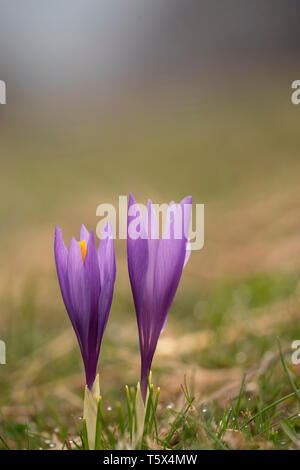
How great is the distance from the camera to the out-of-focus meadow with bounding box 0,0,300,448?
5.63ft

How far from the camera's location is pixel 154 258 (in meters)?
0.90

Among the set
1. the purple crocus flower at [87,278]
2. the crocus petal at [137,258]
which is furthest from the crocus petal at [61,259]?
the crocus petal at [137,258]

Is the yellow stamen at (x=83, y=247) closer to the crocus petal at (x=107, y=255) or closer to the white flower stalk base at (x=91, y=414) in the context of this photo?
the crocus petal at (x=107, y=255)

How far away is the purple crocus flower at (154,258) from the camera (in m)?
0.87

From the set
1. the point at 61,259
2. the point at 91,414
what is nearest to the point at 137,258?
the point at 61,259

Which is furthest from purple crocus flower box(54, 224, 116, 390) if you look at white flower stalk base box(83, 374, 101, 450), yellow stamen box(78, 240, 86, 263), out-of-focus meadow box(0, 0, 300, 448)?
out-of-focus meadow box(0, 0, 300, 448)

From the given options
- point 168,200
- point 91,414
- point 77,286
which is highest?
point 168,200

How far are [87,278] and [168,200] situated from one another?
372 centimetres

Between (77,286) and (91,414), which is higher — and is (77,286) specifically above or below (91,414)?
above

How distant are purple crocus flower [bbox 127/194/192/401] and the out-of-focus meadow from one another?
238 mm

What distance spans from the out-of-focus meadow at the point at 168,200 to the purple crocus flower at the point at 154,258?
24 centimetres

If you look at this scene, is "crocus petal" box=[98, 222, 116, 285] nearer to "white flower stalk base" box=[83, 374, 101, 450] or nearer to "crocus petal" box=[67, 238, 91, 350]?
"crocus petal" box=[67, 238, 91, 350]

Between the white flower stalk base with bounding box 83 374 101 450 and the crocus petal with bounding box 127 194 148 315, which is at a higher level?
the crocus petal with bounding box 127 194 148 315

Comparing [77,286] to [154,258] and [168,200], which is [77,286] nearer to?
[154,258]
